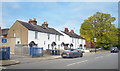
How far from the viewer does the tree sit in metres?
58.9

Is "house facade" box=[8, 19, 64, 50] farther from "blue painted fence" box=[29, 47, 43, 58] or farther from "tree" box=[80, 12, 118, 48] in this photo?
"tree" box=[80, 12, 118, 48]

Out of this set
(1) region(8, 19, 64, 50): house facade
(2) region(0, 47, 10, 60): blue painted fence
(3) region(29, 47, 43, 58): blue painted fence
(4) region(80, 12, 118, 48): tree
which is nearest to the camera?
(2) region(0, 47, 10, 60): blue painted fence

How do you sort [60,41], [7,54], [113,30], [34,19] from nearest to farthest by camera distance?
1. [7,54]
2. [34,19]
3. [60,41]
4. [113,30]

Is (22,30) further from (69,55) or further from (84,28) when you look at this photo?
(84,28)

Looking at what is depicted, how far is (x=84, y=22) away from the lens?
6328cm

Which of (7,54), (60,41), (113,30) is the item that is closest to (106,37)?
(113,30)

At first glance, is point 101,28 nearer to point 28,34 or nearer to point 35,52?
point 28,34

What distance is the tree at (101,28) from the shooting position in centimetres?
5891

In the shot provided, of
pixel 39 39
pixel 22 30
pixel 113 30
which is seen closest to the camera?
pixel 22 30

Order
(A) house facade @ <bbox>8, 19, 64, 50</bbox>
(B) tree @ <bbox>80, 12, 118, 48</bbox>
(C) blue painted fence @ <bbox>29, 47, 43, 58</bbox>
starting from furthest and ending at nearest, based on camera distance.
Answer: (B) tree @ <bbox>80, 12, 118, 48</bbox>
(A) house facade @ <bbox>8, 19, 64, 50</bbox>
(C) blue painted fence @ <bbox>29, 47, 43, 58</bbox>

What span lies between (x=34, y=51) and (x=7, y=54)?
6.02m

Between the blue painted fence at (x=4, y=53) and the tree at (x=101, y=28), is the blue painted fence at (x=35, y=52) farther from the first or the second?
the tree at (x=101, y=28)

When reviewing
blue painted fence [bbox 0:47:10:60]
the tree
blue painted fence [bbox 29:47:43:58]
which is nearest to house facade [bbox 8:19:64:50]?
blue painted fence [bbox 29:47:43:58]

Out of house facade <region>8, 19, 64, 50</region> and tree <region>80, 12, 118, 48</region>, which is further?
tree <region>80, 12, 118, 48</region>
